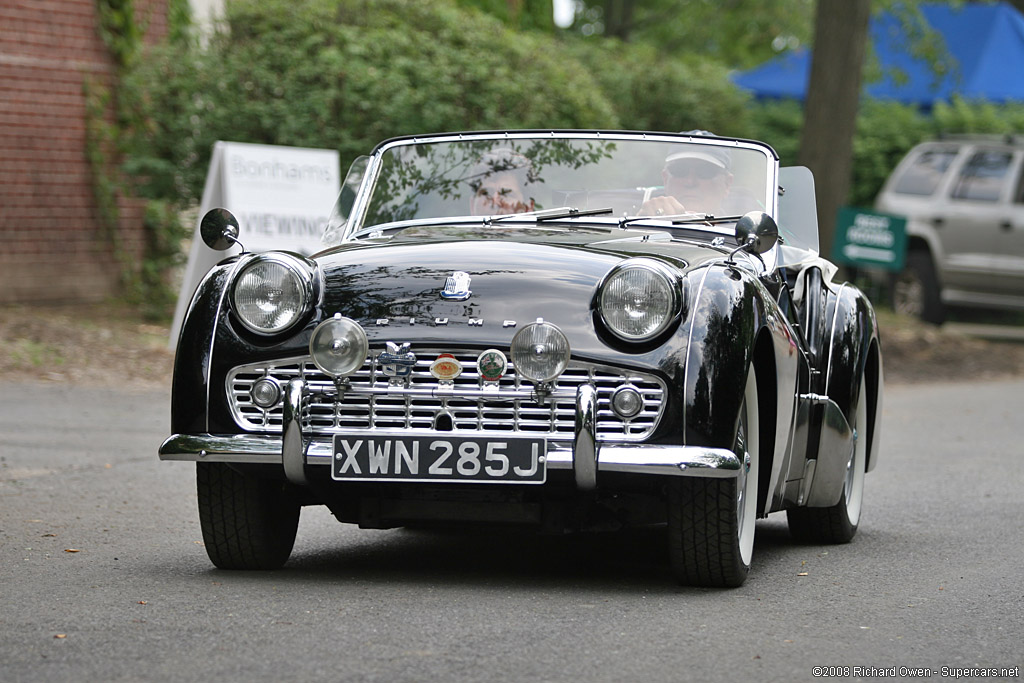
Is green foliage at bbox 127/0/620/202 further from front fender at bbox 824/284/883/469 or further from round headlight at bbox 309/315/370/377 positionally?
round headlight at bbox 309/315/370/377

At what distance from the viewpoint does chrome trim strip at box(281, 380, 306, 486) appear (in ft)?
15.4

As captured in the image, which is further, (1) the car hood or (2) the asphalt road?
(1) the car hood

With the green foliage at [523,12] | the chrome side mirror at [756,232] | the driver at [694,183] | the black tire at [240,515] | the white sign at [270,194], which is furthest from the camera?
the green foliage at [523,12]

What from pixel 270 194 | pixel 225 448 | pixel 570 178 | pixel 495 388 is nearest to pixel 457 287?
pixel 495 388

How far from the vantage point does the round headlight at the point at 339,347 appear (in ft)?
15.5

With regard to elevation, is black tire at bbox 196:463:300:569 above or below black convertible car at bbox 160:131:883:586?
below

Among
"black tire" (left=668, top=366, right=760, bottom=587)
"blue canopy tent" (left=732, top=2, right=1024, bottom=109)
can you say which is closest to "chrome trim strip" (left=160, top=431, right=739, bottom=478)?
"black tire" (left=668, top=366, right=760, bottom=587)

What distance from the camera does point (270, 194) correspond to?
13102 mm

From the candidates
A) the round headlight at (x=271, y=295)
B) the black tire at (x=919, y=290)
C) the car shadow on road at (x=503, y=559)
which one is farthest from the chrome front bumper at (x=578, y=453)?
the black tire at (x=919, y=290)

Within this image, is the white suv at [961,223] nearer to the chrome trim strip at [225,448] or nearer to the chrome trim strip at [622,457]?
the chrome trim strip at [622,457]

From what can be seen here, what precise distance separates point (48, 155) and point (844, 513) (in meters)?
10.8

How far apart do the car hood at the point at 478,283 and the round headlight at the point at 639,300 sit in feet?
0.20

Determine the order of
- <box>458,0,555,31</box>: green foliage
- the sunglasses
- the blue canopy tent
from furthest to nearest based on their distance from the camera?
the blue canopy tent → <box>458,0,555,31</box>: green foliage → the sunglasses

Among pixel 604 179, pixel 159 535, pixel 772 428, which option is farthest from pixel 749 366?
pixel 159 535
